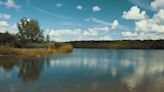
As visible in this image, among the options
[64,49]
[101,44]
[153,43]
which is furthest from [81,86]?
[101,44]

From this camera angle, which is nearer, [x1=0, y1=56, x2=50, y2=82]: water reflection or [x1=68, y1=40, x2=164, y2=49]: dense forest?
[x1=0, y1=56, x2=50, y2=82]: water reflection

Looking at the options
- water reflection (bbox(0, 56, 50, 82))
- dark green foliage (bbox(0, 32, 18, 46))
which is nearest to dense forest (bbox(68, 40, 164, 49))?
dark green foliage (bbox(0, 32, 18, 46))

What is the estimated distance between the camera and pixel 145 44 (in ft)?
483

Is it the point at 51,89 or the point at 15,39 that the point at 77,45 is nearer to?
the point at 15,39

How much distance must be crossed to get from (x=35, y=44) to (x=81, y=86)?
47.1 m

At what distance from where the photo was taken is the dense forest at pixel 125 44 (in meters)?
143

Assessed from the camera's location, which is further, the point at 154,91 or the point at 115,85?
the point at 115,85

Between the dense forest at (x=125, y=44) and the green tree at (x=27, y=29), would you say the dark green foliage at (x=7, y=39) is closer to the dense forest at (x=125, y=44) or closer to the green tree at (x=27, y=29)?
the green tree at (x=27, y=29)

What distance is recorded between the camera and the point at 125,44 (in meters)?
158

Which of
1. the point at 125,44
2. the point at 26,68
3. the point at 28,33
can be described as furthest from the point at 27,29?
the point at 125,44

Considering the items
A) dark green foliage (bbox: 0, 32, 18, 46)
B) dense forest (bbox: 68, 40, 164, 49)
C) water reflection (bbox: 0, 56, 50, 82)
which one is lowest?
dense forest (bbox: 68, 40, 164, 49)

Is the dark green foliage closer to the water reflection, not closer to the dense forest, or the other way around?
the water reflection

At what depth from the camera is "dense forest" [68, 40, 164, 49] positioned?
143 metres

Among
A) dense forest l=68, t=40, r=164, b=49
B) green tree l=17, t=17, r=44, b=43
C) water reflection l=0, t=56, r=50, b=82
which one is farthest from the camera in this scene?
dense forest l=68, t=40, r=164, b=49
